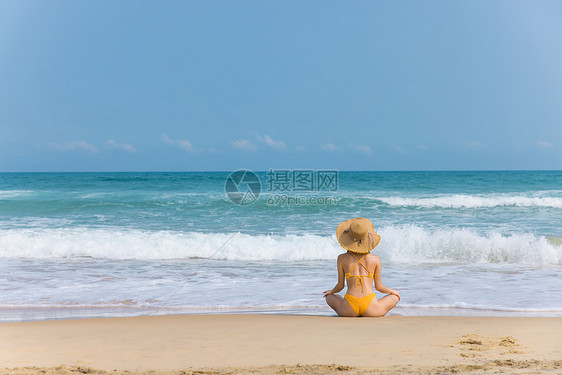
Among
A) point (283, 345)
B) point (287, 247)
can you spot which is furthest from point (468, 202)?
point (283, 345)

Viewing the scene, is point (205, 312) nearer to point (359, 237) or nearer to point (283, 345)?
point (283, 345)

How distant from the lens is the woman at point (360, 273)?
490 centimetres

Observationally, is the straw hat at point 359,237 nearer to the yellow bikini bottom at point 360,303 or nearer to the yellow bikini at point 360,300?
the yellow bikini at point 360,300

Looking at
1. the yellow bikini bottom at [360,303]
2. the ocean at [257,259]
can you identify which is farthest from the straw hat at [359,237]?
the ocean at [257,259]

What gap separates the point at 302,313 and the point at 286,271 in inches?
114

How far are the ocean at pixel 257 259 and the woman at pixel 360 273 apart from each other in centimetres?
51

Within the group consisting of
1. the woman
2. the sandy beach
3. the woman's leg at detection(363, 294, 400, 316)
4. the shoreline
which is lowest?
the shoreline

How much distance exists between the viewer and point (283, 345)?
159 inches

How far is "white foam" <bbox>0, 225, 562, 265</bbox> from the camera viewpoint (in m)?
9.60

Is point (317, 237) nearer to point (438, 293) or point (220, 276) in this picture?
point (220, 276)

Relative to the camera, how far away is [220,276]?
7.82m
